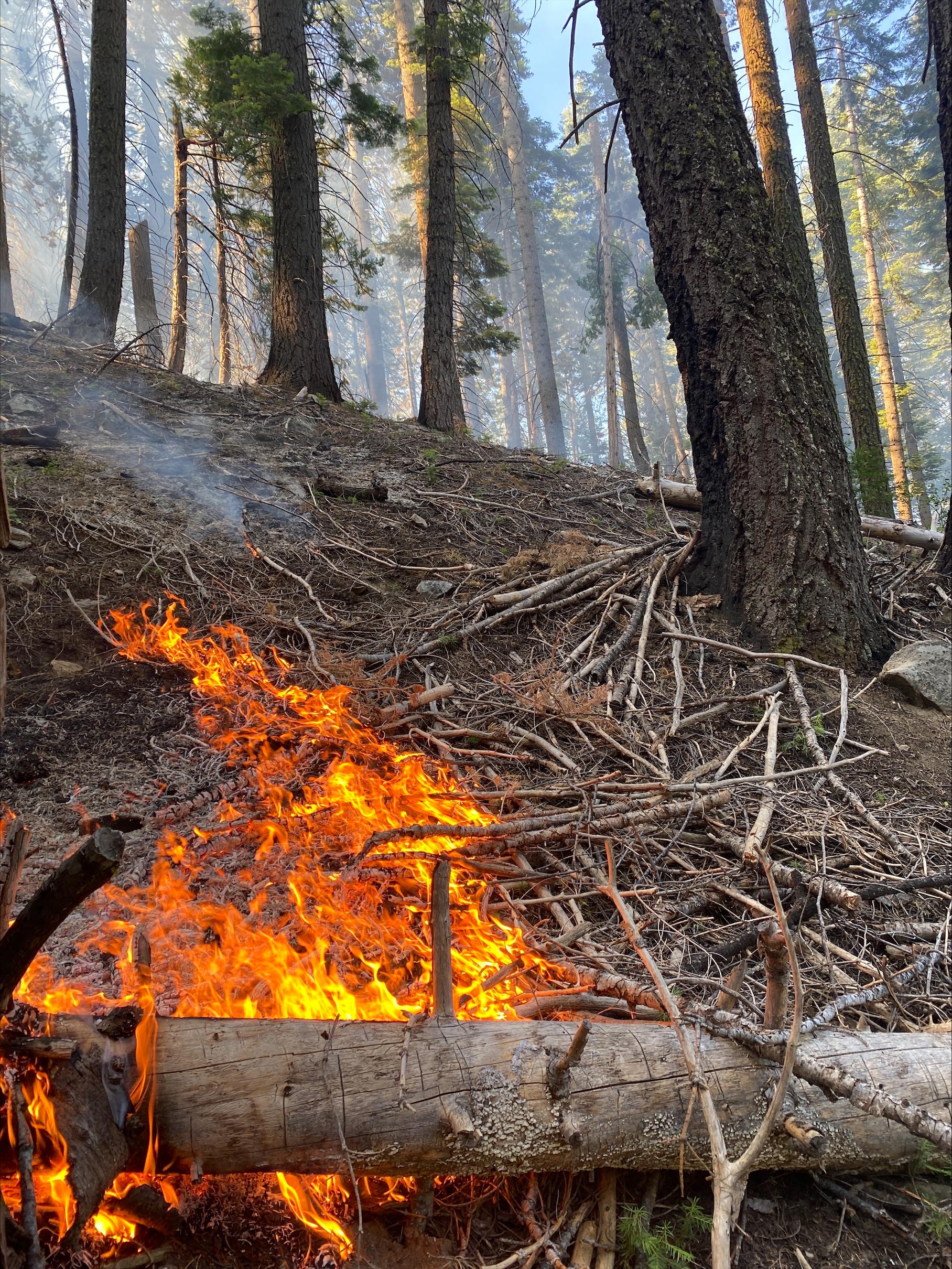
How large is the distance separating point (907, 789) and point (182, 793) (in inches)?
128

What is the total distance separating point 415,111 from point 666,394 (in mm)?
14991

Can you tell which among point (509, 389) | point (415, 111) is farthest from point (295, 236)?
point (509, 389)

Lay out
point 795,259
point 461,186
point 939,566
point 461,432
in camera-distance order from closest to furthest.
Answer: point 939,566 → point 795,259 → point 461,432 → point 461,186

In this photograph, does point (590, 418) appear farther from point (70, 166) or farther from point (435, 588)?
point (435, 588)

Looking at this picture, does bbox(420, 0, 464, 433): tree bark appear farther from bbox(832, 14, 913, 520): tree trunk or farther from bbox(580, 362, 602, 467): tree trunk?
bbox(580, 362, 602, 467): tree trunk

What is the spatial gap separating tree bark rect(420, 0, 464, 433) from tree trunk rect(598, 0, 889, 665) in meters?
4.82

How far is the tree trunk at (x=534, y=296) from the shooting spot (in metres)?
17.4

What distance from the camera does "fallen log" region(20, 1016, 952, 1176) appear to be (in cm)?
156

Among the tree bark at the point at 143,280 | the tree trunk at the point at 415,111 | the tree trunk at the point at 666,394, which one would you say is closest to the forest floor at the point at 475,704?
the tree bark at the point at 143,280

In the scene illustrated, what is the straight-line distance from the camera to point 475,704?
3676mm

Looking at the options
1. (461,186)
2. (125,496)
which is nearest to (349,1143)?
(125,496)

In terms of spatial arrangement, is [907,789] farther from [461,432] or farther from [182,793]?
[461,432]

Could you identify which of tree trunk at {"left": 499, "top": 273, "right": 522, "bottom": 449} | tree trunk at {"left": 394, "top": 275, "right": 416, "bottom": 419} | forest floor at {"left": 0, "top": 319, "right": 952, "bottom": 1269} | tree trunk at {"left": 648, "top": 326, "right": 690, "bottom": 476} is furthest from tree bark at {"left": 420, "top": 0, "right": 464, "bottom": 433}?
tree trunk at {"left": 499, "top": 273, "right": 522, "bottom": 449}

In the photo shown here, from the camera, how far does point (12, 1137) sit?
1.38 m
